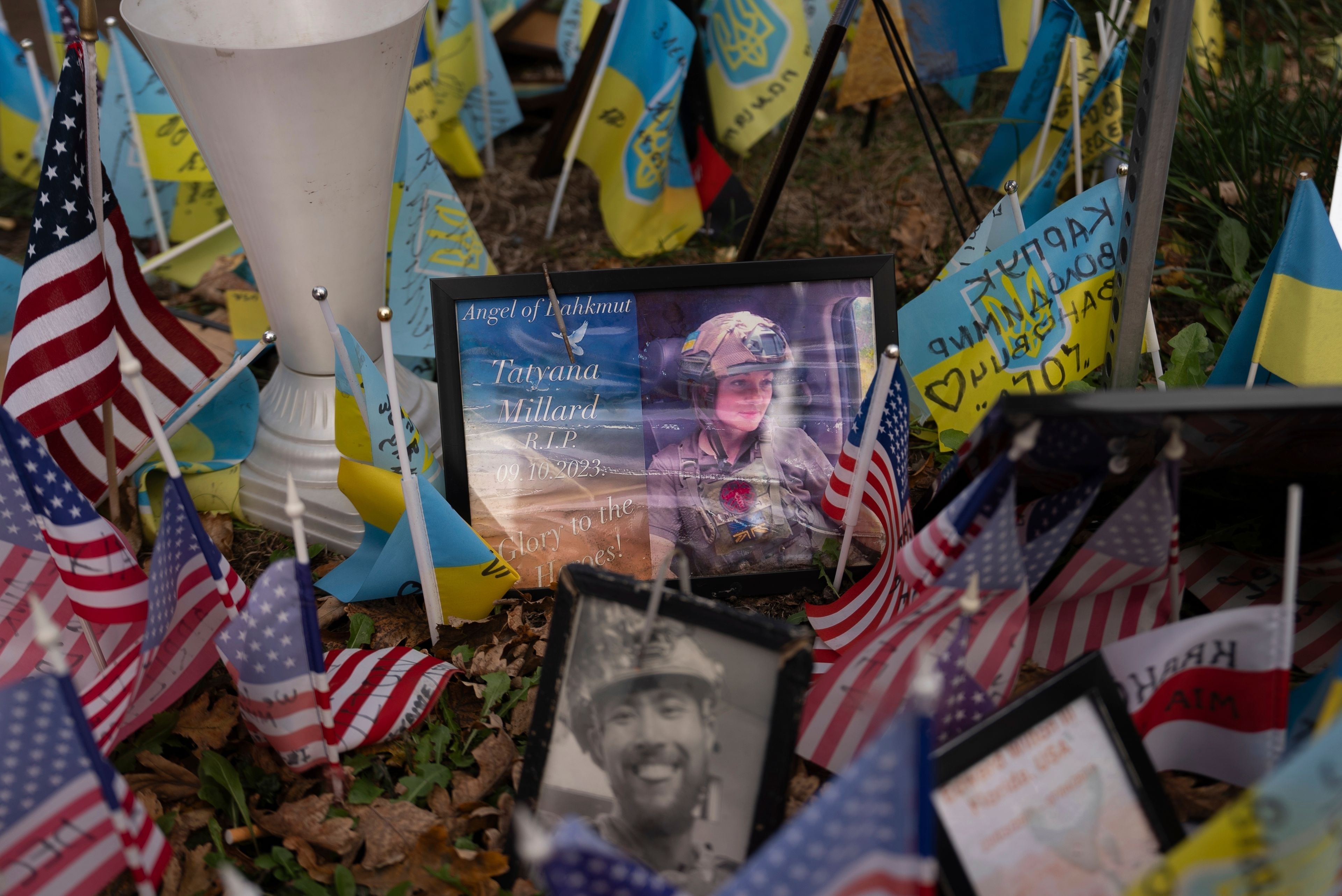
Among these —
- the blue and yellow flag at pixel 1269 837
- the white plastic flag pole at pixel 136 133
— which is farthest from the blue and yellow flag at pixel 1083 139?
the white plastic flag pole at pixel 136 133

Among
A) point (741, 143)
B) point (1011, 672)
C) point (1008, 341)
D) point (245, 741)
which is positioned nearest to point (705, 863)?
point (1011, 672)

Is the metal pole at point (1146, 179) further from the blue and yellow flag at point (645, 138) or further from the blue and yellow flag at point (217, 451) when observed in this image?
the blue and yellow flag at point (217, 451)

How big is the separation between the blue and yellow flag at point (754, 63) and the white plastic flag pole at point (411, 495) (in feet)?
6.69

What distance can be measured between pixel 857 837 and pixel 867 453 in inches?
33.4

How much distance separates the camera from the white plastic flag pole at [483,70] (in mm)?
3621

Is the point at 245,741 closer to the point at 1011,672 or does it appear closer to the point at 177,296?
the point at 1011,672

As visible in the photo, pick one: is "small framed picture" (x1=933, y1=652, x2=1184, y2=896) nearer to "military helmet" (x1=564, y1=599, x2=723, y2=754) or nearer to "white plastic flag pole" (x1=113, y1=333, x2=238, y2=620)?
"military helmet" (x1=564, y1=599, x2=723, y2=754)

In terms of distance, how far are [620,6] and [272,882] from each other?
272cm

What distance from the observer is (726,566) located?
6.02ft

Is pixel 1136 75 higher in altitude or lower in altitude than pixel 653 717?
higher

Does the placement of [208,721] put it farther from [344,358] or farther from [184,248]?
[184,248]

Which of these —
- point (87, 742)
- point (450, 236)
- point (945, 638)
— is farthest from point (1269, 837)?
point (450, 236)

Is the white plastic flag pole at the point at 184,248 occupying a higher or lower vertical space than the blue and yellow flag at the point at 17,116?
lower

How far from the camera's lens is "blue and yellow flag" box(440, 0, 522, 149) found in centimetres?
364
